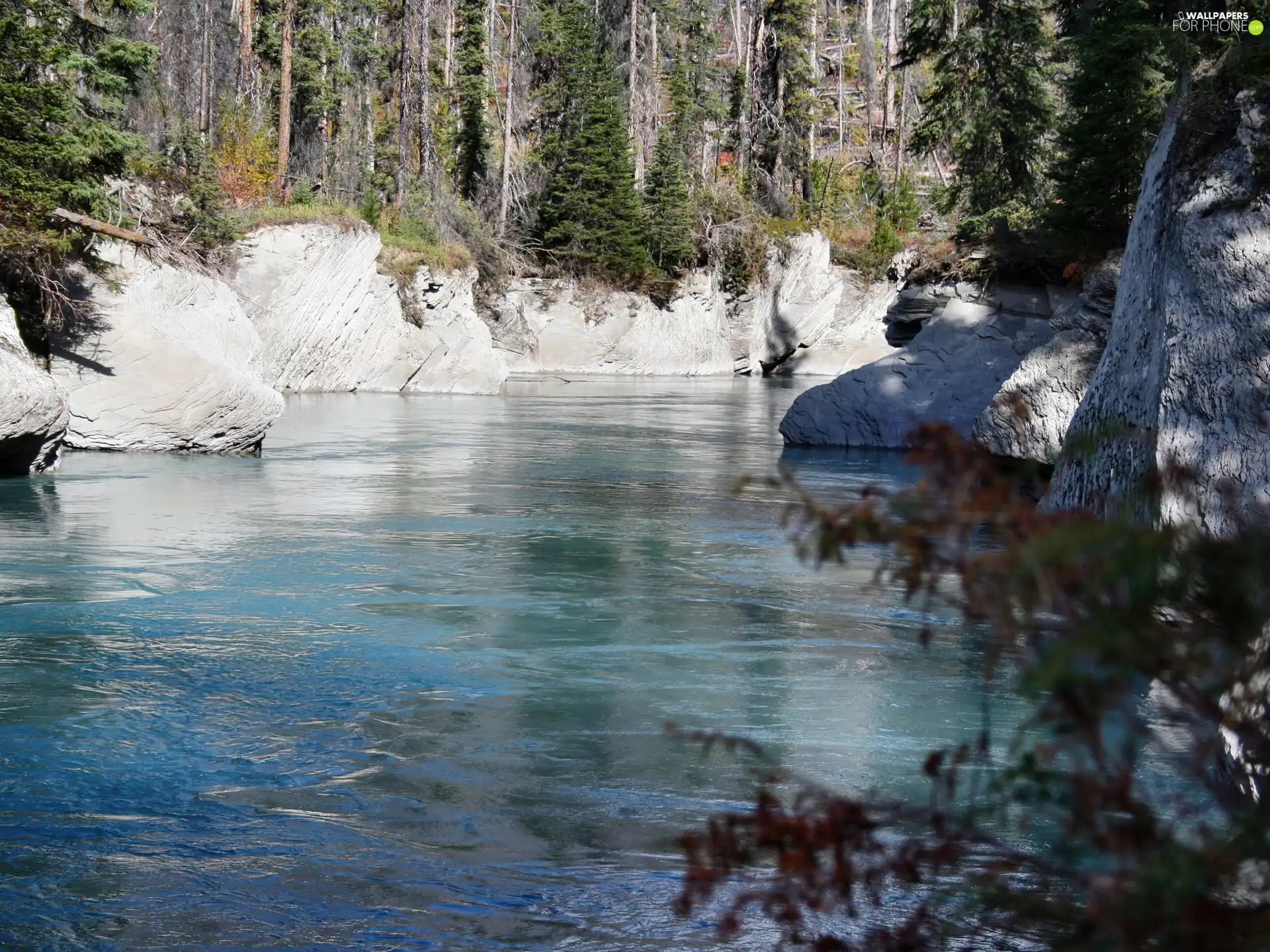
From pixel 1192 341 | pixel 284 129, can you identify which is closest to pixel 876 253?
pixel 284 129

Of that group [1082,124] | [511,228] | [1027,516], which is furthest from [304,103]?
[1027,516]

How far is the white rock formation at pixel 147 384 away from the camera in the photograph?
55.6ft

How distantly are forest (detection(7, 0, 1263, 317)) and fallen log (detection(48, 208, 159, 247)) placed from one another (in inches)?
6.1

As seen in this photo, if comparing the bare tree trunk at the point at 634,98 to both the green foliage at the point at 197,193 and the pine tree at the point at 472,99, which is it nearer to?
the pine tree at the point at 472,99

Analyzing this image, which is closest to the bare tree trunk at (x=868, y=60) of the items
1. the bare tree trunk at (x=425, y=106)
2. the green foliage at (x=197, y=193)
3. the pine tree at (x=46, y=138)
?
the bare tree trunk at (x=425, y=106)

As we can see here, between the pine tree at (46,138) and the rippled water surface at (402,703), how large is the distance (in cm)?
328

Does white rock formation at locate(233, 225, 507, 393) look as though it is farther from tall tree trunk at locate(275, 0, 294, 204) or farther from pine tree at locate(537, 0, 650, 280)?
pine tree at locate(537, 0, 650, 280)

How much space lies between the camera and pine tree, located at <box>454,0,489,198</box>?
44469 mm

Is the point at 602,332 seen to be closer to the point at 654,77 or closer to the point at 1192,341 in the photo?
the point at 654,77

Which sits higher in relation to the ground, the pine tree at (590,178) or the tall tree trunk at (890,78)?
the tall tree trunk at (890,78)

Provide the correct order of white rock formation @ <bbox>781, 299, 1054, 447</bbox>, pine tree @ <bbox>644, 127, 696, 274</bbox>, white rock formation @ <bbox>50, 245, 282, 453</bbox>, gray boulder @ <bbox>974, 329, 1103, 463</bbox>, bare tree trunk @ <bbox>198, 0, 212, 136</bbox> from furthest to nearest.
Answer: pine tree @ <bbox>644, 127, 696, 274</bbox> < bare tree trunk @ <bbox>198, 0, 212, 136</bbox> < white rock formation @ <bbox>781, 299, 1054, 447</bbox> < white rock formation @ <bbox>50, 245, 282, 453</bbox> < gray boulder @ <bbox>974, 329, 1103, 463</bbox>

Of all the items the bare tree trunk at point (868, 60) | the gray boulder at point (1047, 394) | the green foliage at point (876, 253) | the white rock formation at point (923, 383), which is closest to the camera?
the gray boulder at point (1047, 394)

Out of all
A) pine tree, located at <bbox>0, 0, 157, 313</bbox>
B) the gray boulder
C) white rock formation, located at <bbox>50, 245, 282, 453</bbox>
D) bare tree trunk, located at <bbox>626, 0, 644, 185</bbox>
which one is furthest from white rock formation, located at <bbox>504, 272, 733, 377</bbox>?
the gray boulder

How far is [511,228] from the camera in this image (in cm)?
4588
